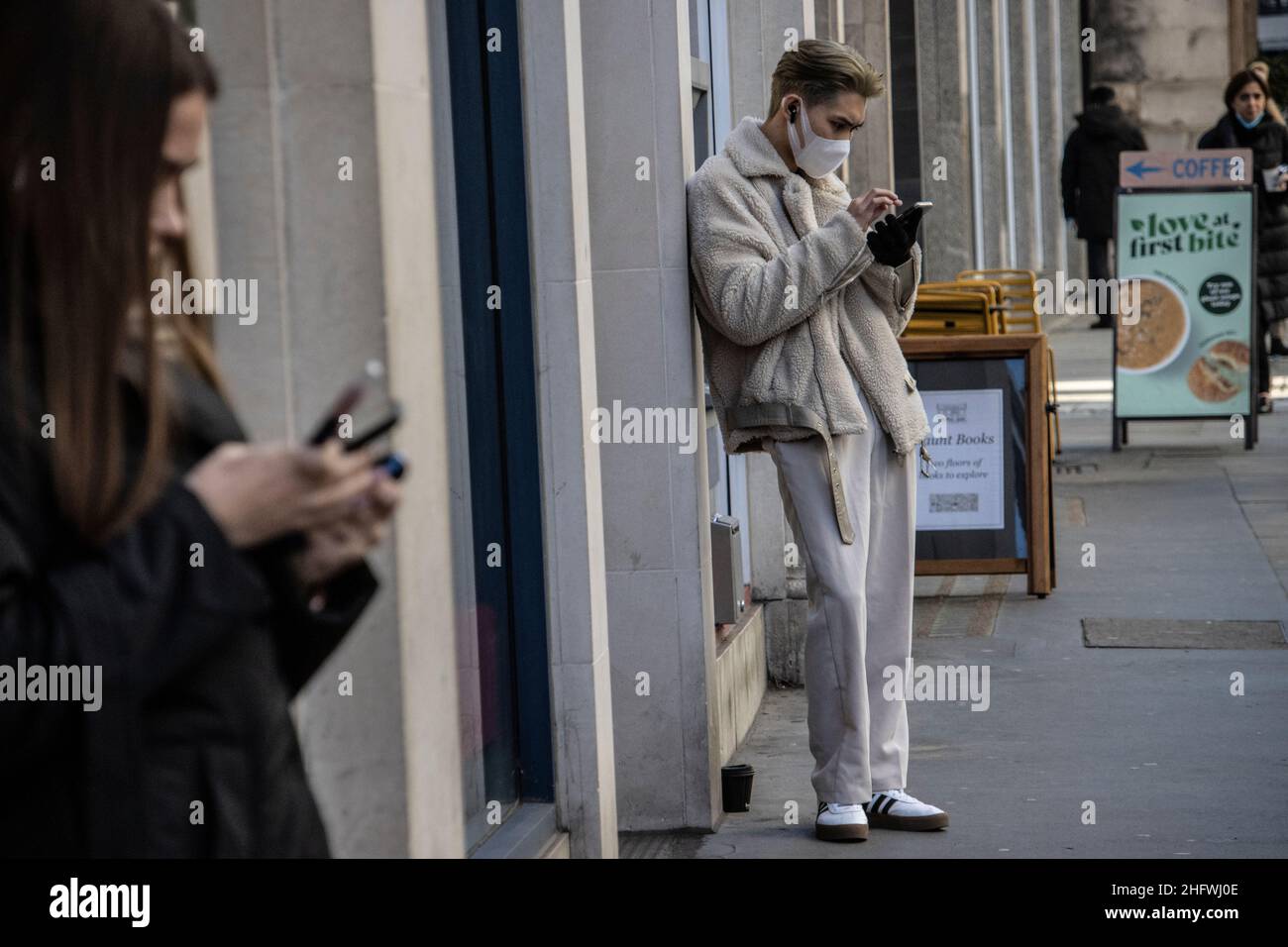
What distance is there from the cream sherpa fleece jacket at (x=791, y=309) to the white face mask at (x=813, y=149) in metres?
0.05

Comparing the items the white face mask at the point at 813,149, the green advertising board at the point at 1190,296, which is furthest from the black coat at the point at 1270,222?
the white face mask at the point at 813,149

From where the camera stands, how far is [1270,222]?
13.1 meters

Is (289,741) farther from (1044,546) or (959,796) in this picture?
(1044,546)

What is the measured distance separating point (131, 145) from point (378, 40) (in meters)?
0.96

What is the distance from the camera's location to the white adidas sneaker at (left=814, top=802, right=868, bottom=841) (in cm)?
502

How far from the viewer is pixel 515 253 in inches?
173

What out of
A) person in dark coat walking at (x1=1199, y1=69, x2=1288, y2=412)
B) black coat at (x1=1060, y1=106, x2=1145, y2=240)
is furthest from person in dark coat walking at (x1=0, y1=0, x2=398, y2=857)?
black coat at (x1=1060, y1=106, x2=1145, y2=240)

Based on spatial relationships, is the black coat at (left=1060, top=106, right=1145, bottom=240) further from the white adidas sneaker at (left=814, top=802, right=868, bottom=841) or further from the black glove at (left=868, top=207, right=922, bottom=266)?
the white adidas sneaker at (left=814, top=802, right=868, bottom=841)

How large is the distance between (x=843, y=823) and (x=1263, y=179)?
9.25m

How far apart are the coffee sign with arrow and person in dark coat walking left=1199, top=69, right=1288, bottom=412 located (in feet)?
0.91

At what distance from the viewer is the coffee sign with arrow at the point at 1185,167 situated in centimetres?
1245

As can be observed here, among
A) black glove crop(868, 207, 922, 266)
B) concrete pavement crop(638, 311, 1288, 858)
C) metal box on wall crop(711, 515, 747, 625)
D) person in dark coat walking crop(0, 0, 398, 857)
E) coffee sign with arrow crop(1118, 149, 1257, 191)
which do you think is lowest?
concrete pavement crop(638, 311, 1288, 858)
